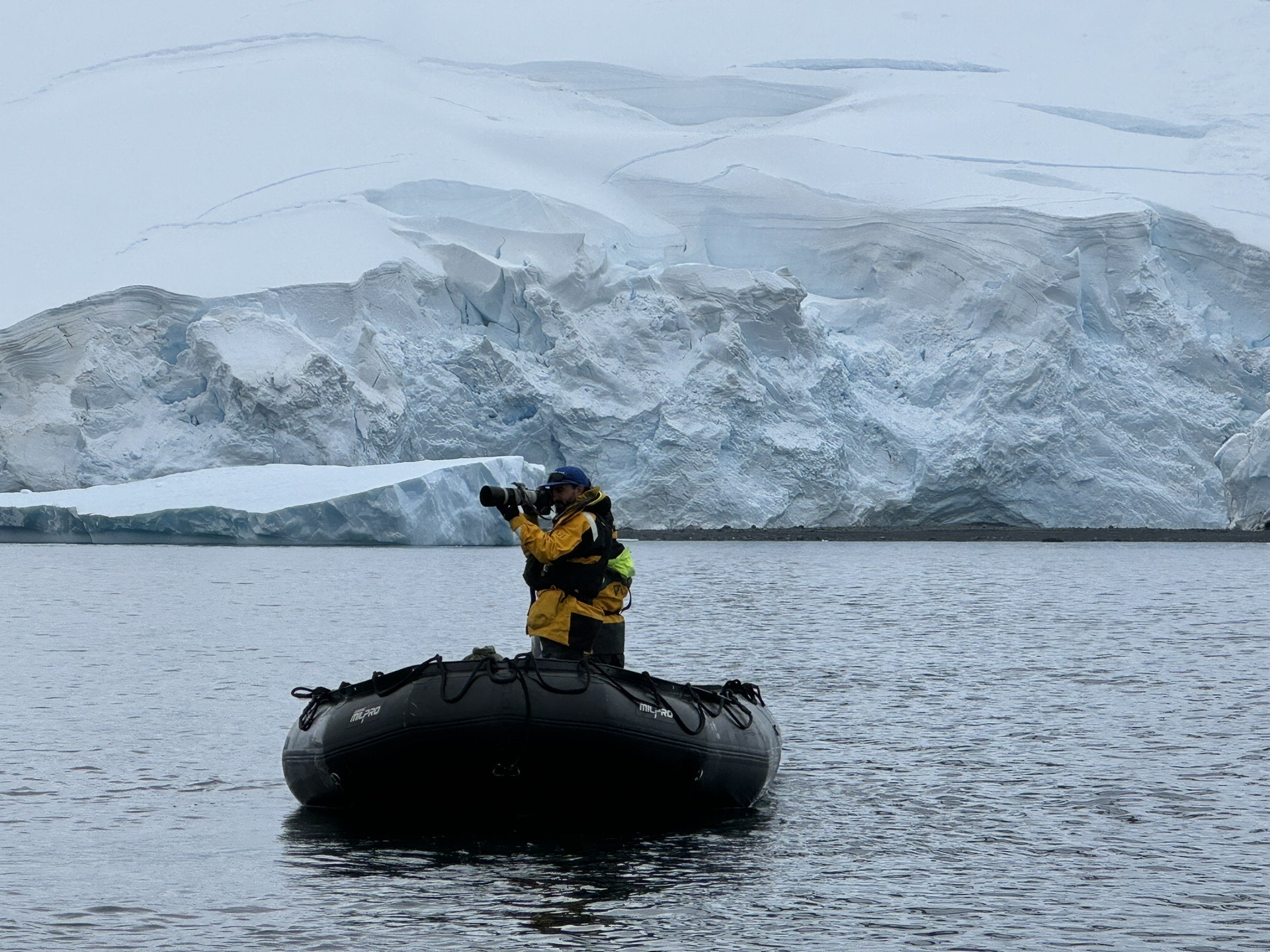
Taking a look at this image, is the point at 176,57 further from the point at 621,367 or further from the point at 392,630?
the point at 392,630

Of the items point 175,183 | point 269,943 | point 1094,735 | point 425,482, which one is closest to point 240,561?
point 425,482

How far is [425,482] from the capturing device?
84.4 ft

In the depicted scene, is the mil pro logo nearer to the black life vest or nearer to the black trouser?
the black trouser

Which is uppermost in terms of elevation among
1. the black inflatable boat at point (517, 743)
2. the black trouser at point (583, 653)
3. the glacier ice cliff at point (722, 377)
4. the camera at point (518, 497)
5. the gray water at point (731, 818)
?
the glacier ice cliff at point (722, 377)

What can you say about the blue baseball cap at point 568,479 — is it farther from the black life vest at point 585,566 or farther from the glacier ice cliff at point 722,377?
the glacier ice cliff at point 722,377

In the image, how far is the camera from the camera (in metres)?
5.84

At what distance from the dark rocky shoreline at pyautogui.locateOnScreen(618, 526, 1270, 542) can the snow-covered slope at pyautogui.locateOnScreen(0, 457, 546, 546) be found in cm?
581

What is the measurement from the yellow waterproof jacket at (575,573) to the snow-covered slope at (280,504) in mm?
18399

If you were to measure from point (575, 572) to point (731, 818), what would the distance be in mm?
1263

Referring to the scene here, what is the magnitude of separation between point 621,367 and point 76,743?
22507 millimetres

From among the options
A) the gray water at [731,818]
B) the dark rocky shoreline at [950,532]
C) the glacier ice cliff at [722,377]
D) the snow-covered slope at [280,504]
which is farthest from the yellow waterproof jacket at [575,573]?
the dark rocky shoreline at [950,532]

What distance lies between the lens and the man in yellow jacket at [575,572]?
6461mm

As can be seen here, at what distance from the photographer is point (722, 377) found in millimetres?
30172

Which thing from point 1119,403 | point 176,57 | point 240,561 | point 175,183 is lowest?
point 240,561
